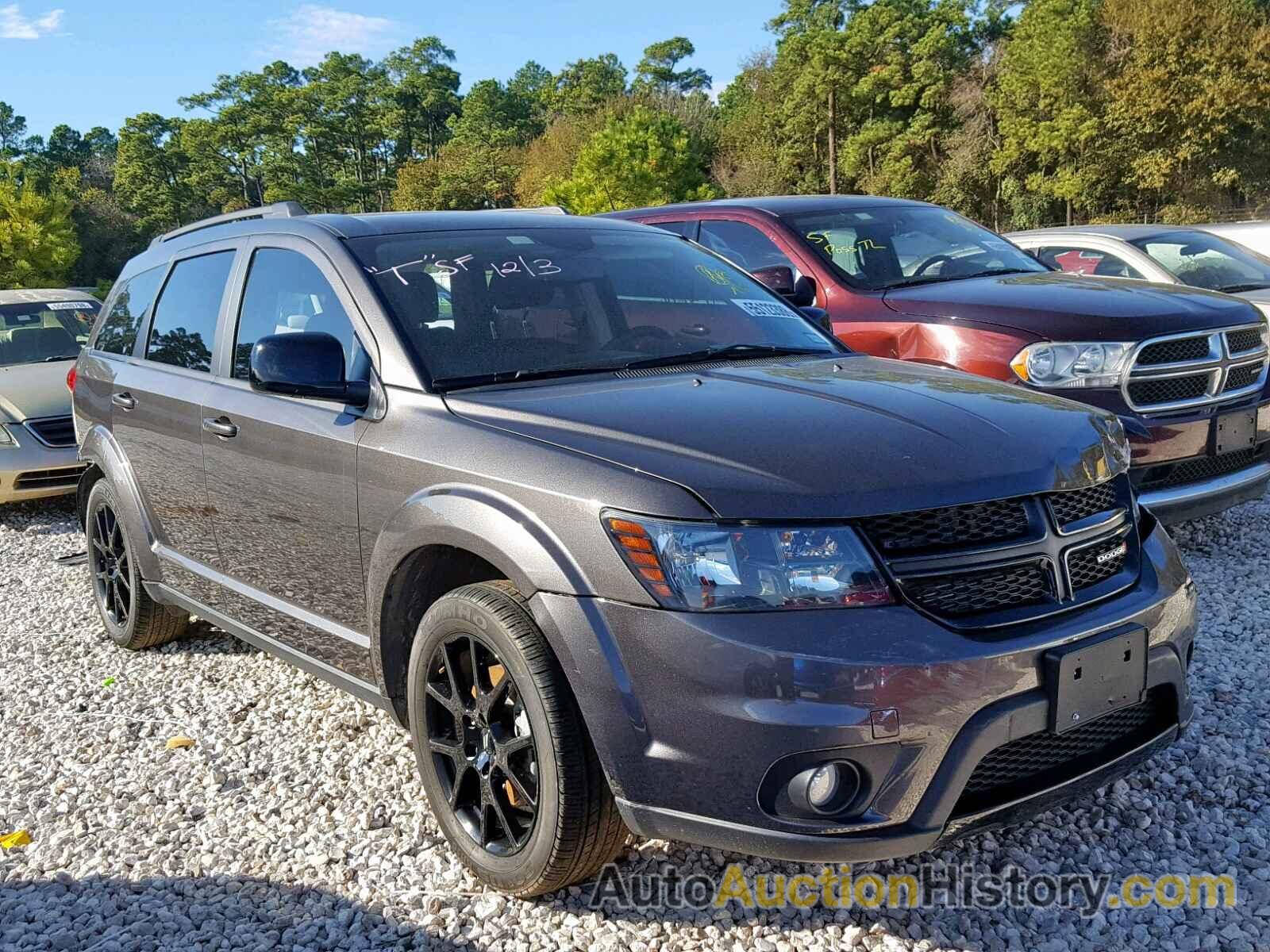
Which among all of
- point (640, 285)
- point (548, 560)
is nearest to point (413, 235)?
point (640, 285)

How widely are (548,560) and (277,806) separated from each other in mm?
1670

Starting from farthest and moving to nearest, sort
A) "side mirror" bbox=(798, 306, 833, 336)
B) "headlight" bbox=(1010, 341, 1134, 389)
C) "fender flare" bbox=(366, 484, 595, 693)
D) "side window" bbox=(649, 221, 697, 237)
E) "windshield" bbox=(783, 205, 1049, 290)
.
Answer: "side window" bbox=(649, 221, 697, 237), "windshield" bbox=(783, 205, 1049, 290), "headlight" bbox=(1010, 341, 1134, 389), "side mirror" bbox=(798, 306, 833, 336), "fender flare" bbox=(366, 484, 595, 693)

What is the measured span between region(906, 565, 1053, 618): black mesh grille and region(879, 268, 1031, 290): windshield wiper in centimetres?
373

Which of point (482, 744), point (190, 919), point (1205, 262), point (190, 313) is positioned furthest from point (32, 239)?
point (482, 744)

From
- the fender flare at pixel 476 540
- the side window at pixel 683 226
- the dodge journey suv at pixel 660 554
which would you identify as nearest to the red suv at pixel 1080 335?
the side window at pixel 683 226

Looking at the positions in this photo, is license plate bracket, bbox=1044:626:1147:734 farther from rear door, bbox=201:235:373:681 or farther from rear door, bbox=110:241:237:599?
rear door, bbox=110:241:237:599

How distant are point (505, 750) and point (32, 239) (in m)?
72.1

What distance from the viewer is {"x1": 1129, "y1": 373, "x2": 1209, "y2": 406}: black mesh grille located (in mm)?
5152

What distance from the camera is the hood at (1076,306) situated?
517 cm

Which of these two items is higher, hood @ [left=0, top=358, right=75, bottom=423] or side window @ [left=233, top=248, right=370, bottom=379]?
side window @ [left=233, top=248, right=370, bottom=379]

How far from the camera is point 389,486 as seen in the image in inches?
122

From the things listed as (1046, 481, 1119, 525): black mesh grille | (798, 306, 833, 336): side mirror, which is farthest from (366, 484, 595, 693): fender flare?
(798, 306, 833, 336): side mirror

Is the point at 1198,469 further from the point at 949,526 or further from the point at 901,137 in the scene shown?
the point at 901,137

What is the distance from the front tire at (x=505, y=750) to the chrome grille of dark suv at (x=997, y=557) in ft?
2.69
